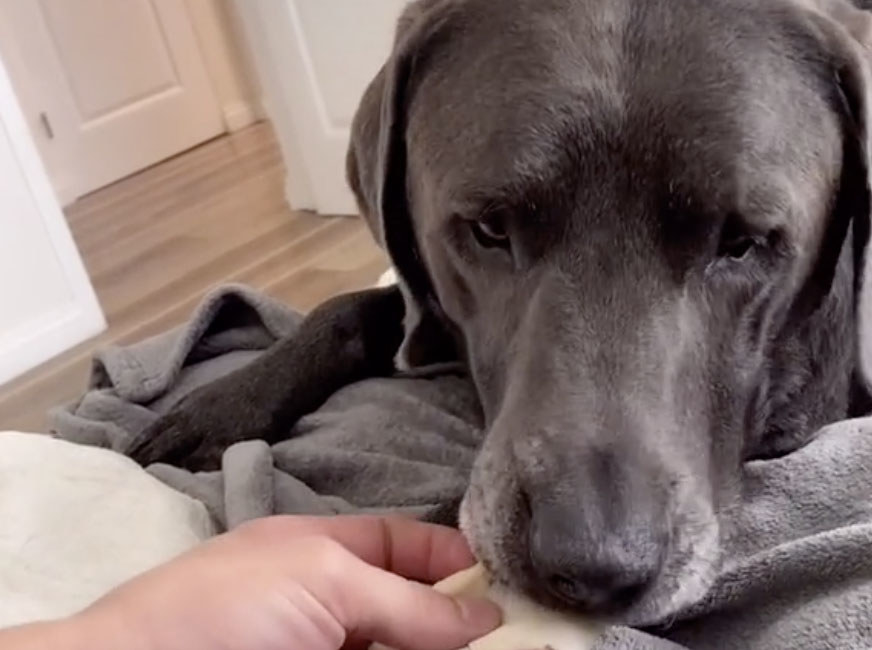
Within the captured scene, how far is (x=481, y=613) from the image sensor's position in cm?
91

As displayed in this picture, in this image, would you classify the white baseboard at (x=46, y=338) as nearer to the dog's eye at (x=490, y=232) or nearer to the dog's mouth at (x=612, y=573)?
the dog's eye at (x=490, y=232)

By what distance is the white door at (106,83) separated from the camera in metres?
4.68

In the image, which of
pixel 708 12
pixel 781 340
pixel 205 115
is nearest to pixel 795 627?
pixel 781 340

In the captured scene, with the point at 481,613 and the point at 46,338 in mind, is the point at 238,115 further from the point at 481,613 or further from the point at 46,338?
the point at 481,613

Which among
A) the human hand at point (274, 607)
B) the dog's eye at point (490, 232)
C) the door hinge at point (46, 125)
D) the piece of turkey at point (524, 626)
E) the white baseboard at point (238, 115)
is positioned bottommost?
the white baseboard at point (238, 115)

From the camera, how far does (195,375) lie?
178cm

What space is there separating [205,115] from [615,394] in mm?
4385

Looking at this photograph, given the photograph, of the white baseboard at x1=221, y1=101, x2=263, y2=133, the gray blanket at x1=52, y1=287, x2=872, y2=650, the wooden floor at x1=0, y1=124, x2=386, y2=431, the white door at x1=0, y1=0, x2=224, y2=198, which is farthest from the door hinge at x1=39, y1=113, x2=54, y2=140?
the gray blanket at x1=52, y1=287, x2=872, y2=650

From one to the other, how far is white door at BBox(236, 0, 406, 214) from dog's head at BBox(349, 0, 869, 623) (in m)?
2.06

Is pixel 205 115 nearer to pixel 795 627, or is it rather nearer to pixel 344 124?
pixel 344 124

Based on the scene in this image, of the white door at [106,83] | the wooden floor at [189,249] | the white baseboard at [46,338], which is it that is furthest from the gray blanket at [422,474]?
the white door at [106,83]

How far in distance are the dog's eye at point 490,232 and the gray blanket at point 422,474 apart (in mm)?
267

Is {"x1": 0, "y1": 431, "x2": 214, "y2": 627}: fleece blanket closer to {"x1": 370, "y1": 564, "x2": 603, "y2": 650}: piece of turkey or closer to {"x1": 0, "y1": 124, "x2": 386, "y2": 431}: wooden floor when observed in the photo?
{"x1": 370, "y1": 564, "x2": 603, "y2": 650}: piece of turkey

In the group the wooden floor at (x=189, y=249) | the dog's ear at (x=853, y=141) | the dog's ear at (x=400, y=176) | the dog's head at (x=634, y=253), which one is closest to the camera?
the dog's head at (x=634, y=253)
